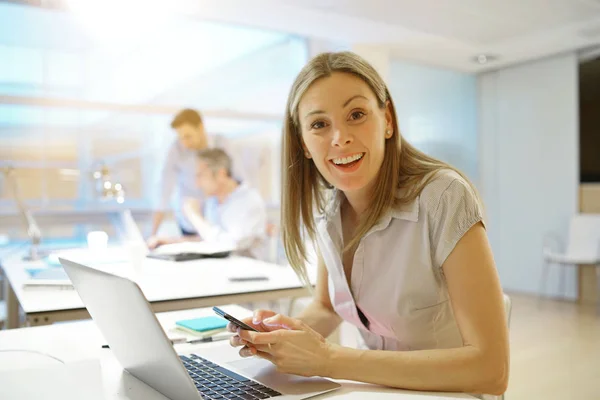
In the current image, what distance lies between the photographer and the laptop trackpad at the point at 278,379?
98 cm

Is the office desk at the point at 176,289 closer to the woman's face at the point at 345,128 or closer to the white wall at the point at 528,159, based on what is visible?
the woman's face at the point at 345,128

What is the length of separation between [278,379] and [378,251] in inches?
16.0

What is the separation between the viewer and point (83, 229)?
5.07 metres

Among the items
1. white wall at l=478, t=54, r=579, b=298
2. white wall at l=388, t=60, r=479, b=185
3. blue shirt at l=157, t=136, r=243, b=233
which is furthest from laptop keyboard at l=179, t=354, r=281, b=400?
white wall at l=388, t=60, r=479, b=185

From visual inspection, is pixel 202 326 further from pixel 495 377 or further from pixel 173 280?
pixel 173 280

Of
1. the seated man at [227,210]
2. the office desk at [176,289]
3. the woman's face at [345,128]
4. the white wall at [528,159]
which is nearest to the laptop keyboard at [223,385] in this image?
the woman's face at [345,128]

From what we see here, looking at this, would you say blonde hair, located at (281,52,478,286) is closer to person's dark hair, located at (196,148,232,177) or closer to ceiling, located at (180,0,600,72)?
person's dark hair, located at (196,148,232,177)

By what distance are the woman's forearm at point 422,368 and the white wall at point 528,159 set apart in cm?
570

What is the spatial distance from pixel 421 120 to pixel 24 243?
→ 476cm

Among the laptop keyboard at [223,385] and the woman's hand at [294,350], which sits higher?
the woman's hand at [294,350]

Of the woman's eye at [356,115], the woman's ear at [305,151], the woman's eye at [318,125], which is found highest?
the woman's eye at [356,115]

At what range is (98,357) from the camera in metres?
1.24

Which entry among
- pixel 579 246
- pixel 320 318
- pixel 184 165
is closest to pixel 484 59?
pixel 579 246

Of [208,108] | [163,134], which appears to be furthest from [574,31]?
[163,134]
